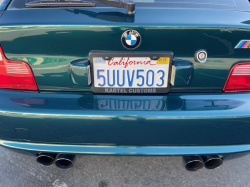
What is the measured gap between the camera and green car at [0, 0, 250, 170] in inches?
53.8

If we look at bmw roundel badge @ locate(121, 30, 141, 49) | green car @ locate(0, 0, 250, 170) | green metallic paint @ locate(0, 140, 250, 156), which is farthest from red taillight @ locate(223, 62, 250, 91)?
bmw roundel badge @ locate(121, 30, 141, 49)

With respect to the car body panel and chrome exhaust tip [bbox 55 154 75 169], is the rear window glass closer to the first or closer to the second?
the car body panel

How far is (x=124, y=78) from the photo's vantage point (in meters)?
1.44

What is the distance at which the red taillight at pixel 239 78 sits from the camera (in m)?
1.48

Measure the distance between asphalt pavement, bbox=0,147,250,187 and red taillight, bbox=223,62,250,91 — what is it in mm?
751

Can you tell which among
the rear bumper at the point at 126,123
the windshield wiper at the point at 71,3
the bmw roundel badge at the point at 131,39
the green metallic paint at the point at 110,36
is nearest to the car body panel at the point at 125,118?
the rear bumper at the point at 126,123

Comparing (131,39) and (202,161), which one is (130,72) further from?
(202,161)

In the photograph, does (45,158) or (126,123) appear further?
(45,158)

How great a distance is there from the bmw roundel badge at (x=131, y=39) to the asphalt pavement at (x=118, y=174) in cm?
127

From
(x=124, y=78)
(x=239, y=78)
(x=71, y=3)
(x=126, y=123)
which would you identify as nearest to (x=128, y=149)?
(x=126, y=123)

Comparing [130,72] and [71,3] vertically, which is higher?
[71,3]

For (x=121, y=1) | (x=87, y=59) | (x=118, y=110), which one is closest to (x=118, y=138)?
(x=118, y=110)

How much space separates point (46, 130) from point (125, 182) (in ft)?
3.06

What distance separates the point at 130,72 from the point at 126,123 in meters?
0.32
